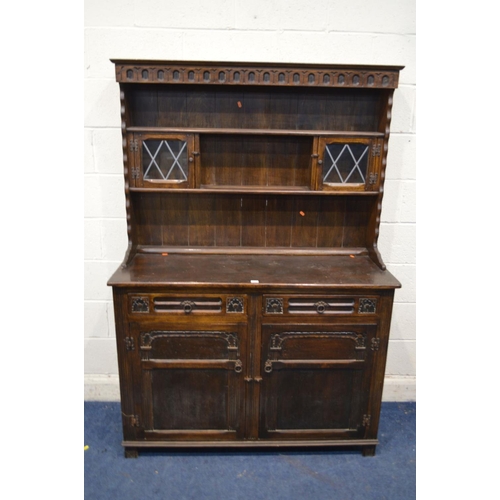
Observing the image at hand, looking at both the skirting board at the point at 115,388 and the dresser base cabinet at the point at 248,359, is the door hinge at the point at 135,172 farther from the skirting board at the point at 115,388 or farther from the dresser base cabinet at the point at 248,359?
the skirting board at the point at 115,388

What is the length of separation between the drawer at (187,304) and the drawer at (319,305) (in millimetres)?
134

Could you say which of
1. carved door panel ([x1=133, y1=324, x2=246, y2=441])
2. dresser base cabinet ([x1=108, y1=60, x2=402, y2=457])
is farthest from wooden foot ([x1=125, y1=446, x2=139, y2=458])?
carved door panel ([x1=133, y1=324, x2=246, y2=441])

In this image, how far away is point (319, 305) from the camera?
1.92 m

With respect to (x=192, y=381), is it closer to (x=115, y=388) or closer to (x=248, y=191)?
(x=115, y=388)

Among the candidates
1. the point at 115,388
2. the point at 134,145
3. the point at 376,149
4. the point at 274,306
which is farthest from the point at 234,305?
the point at 115,388

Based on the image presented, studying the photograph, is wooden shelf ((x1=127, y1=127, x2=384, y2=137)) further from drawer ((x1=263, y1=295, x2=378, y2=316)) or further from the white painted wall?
drawer ((x1=263, y1=295, x2=378, y2=316))

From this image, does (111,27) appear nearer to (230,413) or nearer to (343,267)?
(343,267)

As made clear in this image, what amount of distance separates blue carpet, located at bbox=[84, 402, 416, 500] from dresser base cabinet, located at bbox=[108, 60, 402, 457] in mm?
87

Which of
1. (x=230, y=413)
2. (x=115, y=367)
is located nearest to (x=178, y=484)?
(x=230, y=413)

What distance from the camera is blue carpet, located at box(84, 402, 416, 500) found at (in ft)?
6.23

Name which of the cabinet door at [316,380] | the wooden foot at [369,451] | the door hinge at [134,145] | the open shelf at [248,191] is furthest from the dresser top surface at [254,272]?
the wooden foot at [369,451]

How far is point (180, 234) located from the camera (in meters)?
2.28

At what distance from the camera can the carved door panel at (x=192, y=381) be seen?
6.39 feet

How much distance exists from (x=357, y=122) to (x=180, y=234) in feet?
3.63
